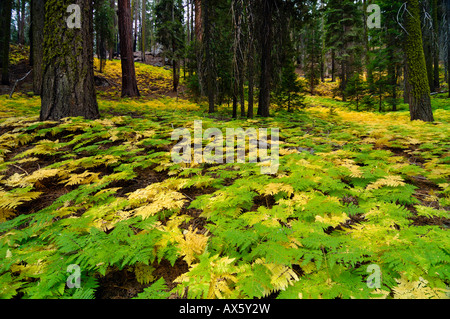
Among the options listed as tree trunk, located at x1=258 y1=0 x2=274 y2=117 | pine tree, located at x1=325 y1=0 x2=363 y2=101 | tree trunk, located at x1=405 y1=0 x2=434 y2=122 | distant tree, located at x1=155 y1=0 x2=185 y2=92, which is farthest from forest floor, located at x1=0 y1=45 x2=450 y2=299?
pine tree, located at x1=325 y1=0 x2=363 y2=101

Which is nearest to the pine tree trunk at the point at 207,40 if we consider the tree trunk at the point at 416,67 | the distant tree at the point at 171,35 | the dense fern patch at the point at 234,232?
the dense fern patch at the point at 234,232

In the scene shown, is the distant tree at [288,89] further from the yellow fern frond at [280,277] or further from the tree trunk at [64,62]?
the yellow fern frond at [280,277]

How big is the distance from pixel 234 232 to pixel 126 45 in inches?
492

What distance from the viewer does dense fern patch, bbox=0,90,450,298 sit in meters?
1.21

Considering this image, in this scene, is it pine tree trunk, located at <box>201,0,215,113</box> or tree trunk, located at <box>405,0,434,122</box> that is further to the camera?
pine tree trunk, located at <box>201,0,215,113</box>

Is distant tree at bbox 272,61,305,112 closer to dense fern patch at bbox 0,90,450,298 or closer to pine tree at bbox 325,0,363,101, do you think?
dense fern patch at bbox 0,90,450,298

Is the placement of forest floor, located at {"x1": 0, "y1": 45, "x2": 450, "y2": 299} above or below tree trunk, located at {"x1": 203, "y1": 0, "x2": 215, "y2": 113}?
below

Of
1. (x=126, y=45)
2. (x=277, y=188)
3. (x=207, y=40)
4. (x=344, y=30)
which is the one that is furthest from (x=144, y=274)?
(x=344, y=30)

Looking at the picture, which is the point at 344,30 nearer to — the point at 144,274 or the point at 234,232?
the point at 234,232

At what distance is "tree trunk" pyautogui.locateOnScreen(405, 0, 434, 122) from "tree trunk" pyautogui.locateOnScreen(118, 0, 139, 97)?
11.5 m

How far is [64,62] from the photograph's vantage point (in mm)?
4371

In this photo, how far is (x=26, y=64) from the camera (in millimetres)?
15664
